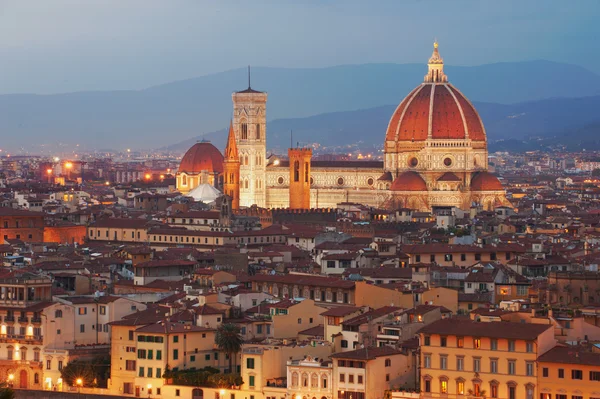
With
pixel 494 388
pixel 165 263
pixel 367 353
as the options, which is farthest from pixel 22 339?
pixel 494 388

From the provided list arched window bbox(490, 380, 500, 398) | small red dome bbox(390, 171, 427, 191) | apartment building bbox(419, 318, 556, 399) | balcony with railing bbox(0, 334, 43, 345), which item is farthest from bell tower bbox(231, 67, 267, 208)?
arched window bbox(490, 380, 500, 398)

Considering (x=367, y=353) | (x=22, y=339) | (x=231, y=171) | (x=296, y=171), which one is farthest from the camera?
(x=296, y=171)

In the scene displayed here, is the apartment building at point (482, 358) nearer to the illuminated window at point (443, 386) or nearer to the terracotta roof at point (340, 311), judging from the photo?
the illuminated window at point (443, 386)

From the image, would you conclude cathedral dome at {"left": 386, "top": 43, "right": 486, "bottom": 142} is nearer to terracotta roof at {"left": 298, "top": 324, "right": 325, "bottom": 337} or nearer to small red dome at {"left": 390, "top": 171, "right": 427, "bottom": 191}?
small red dome at {"left": 390, "top": 171, "right": 427, "bottom": 191}

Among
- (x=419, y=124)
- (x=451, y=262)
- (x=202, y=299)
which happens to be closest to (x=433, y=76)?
(x=419, y=124)

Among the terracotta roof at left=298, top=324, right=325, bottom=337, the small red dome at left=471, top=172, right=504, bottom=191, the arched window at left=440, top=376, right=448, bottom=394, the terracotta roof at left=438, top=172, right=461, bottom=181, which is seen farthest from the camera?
the terracotta roof at left=438, top=172, right=461, bottom=181

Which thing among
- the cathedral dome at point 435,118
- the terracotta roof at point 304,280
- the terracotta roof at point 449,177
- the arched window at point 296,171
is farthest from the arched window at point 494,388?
the arched window at point 296,171

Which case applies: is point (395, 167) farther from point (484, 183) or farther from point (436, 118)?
point (484, 183)
